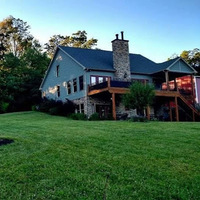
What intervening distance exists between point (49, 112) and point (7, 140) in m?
19.6

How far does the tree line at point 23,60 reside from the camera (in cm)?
3662

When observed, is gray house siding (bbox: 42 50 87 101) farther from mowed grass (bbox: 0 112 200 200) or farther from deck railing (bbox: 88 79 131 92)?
mowed grass (bbox: 0 112 200 200)

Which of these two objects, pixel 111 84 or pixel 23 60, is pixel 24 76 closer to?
pixel 23 60

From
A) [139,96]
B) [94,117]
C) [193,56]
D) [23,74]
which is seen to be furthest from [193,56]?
[139,96]

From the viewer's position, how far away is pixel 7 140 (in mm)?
10570

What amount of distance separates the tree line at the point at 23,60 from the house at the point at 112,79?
5303mm

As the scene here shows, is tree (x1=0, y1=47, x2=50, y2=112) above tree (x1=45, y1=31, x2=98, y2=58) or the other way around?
the other way around

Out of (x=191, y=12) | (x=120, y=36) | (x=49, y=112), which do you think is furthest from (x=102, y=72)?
(x=191, y=12)

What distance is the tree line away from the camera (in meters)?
36.6

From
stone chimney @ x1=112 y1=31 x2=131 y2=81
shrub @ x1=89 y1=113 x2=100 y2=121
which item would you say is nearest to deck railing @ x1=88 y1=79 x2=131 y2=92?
shrub @ x1=89 y1=113 x2=100 y2=121

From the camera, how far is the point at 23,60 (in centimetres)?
4072

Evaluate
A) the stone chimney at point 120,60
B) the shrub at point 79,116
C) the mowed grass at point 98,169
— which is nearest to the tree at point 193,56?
the stone chimney at point 120,60

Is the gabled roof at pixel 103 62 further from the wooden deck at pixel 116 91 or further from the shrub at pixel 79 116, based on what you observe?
the shrub at pixel 79 116

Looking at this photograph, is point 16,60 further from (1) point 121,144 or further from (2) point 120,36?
(1) point 121,144
